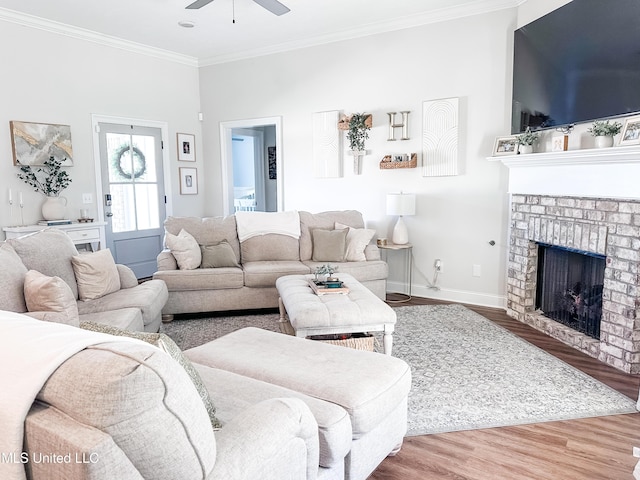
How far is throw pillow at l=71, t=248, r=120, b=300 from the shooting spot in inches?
125

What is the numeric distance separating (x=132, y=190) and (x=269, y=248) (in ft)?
7.44

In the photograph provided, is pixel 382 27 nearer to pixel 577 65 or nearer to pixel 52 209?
pixel 577 65

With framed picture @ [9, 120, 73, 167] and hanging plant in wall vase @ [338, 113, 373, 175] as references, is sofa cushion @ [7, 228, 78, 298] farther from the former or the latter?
hanging plant in wall vase @ [338, 113, 373, 175]

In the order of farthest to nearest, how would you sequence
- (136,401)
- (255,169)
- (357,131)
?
1. (255,169)
2. (357,131)
3. (136,401)

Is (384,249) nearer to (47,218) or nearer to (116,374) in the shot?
(47,218)

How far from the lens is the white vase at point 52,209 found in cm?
478

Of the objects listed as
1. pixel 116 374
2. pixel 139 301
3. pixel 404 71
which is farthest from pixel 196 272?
pixel 116 374

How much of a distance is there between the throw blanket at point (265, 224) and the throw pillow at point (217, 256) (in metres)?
0.31

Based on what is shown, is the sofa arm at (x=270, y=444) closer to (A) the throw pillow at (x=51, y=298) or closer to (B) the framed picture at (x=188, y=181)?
(A) the throw pillow at (x=51, y=298)

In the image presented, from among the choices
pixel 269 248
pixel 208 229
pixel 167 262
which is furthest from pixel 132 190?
pixel 269 248

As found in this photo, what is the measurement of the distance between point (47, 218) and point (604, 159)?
5190mm

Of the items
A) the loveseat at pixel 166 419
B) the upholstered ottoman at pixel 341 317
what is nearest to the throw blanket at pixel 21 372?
the loveseat at pixel 166 419

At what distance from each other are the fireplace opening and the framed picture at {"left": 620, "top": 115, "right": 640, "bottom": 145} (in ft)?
2.84

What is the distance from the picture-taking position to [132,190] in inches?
228
